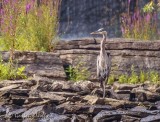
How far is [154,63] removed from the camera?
37.1ft

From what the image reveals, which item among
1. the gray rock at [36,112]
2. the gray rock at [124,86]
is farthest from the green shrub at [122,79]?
the gray rock at [36,112]

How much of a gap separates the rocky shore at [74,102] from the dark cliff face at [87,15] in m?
9.36

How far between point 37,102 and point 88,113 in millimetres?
940

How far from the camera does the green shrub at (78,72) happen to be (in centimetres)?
1098

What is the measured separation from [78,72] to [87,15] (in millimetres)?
8803

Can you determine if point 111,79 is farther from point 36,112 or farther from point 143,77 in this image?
point 36,112

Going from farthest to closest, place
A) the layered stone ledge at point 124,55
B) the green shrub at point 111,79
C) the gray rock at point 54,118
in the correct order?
the layered stone ledge at point 124,55 < the green shrub at point 111,79 < the gray rock at point 54,118

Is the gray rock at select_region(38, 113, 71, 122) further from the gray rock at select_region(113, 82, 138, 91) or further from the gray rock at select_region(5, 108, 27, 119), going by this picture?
the gray rock at select_region(113, 82, 138, 91)

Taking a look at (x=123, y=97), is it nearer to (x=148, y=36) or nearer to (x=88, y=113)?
(x=88, y=113)

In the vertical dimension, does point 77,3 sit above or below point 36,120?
above

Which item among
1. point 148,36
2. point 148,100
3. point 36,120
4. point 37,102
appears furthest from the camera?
point 148,36

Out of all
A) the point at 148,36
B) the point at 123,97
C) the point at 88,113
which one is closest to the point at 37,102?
the point at 88,113

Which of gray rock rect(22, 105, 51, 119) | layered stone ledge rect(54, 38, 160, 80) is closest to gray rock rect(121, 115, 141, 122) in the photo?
gray rock rect(22, 105, 51, 119)

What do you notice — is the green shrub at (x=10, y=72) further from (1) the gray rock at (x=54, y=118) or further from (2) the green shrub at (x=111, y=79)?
(1) the gray rock at (x=54, y=118)
